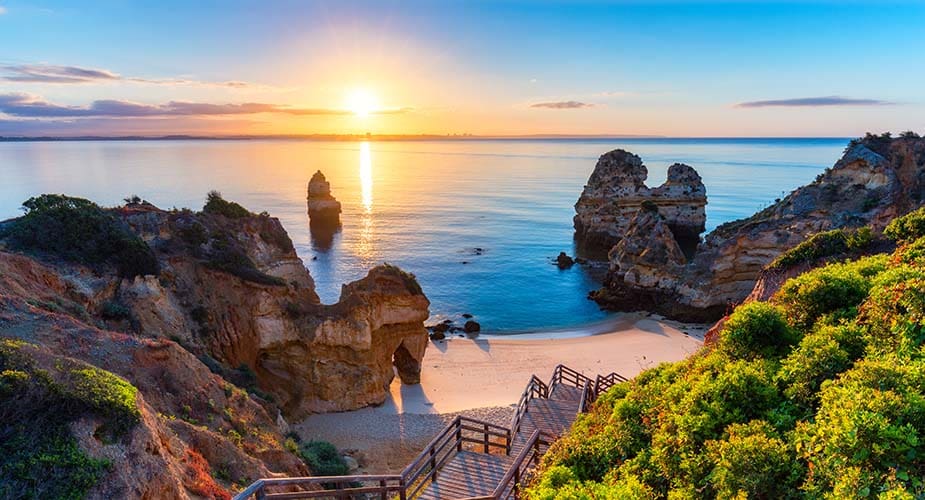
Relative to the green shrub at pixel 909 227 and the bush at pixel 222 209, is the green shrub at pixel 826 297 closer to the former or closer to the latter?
the green shrub at pixel 909 227

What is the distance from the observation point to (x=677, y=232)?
7556cm

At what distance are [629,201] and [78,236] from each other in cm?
6794

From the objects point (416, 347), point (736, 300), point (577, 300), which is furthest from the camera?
point (577, 300)

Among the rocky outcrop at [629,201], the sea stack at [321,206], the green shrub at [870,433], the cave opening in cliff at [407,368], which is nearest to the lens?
the green shrub at [870,433]

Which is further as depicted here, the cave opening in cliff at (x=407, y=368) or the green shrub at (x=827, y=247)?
the cave opening in cliff at (x=407, y=368)

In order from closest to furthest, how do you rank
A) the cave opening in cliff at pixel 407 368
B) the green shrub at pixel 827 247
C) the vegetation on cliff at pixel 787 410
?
the vegetation on cliff at pixel 787 410 → the green shrub at pixel 827 247 → the cave opening in cliff at pixel 407 368

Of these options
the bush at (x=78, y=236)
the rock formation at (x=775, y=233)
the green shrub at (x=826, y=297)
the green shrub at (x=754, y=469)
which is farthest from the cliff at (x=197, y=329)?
the rock formation at (x=775, y=233)

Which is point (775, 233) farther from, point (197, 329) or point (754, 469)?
point (197, 329)

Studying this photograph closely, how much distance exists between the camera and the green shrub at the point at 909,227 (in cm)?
1340

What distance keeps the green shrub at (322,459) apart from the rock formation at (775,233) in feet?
108

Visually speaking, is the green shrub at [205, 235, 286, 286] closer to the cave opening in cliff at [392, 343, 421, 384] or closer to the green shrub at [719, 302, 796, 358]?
the cave opening in cliff at [392, 343, 421, 384]

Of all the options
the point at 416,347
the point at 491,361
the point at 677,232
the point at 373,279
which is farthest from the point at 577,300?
the point at 677,232

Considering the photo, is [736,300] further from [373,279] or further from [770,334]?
[770,334]

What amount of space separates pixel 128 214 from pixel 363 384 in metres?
14.2
